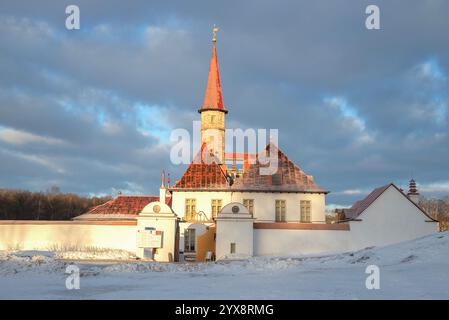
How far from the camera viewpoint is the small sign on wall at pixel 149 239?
26000 mm

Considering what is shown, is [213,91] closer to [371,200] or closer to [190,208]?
[190,208]

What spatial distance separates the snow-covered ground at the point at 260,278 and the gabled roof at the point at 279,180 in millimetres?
14074

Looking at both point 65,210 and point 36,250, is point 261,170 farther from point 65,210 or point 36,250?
point 65,210

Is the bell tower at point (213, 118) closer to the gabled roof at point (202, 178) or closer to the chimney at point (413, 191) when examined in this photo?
the gabled roof at point (202, 178)

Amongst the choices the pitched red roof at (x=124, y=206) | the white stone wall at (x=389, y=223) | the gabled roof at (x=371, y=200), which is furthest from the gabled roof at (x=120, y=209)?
the white stone wall at (x=389, y=223)

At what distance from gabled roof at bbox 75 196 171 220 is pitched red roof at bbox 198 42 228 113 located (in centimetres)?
1363

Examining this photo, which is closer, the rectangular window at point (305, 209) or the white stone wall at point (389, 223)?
the white stone wall at point (389, 223)

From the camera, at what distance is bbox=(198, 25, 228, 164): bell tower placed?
1977 inches

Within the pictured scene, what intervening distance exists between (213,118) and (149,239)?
26.5m

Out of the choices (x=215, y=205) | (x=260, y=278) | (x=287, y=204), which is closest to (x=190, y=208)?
(x=215, y=205)

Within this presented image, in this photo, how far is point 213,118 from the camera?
5116cm
